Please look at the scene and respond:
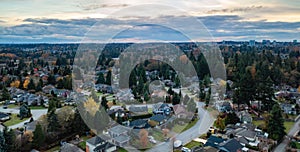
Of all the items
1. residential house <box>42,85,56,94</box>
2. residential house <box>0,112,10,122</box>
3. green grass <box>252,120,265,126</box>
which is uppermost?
green grass <box>252,120,265,126</box>

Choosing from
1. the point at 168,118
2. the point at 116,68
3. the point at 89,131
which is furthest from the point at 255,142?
the point at 116,68

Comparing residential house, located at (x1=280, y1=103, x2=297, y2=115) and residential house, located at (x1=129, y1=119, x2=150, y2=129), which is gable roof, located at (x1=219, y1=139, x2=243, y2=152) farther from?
residential house, located at (x1=280, y1=103, x2=297, y2=115)

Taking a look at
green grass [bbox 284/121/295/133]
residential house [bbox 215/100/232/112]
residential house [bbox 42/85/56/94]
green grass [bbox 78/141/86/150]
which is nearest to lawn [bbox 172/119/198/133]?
residential house [bbox 215/100/232/112]

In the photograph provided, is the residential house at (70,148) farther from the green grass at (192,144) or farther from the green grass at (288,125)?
the green grass at (288,125)

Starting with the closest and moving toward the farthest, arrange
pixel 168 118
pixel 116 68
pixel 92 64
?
1. pixel 168 118
2. pixel 116 68
3. pixel 92 64

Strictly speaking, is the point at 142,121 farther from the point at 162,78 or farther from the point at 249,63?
the point at 249,63

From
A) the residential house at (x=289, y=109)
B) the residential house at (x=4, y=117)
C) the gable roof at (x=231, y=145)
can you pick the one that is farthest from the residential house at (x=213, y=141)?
the residential house at (x=4, y=117)
